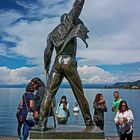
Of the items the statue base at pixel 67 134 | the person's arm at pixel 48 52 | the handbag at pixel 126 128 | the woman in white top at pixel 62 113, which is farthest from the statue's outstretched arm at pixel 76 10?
the woman in white top at pixel 62 113

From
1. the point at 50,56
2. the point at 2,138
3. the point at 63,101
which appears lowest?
the point at 2,138

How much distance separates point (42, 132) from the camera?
9531mm

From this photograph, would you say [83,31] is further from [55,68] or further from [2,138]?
[2,138]

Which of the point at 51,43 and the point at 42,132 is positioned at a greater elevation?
the point at 51,43

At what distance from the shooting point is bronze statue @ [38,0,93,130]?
10.1 m

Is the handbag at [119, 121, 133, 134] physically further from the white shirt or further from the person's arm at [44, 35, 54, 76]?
the person's arm at [44, 35, 54, 76]

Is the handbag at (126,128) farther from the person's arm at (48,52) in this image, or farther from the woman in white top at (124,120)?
the person's arm at (48,52)

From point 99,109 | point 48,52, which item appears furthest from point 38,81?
point 99,109

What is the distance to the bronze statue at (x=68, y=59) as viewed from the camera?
10.1 meters

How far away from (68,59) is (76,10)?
3.89 ft

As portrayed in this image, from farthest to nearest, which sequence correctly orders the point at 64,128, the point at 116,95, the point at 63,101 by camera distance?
the point at 63,101 < the point at 116,95 < the point at 64,128

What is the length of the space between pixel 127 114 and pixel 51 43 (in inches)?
110

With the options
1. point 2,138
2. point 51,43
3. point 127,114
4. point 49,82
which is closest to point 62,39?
point 51,43

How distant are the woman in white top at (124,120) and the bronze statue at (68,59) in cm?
130
